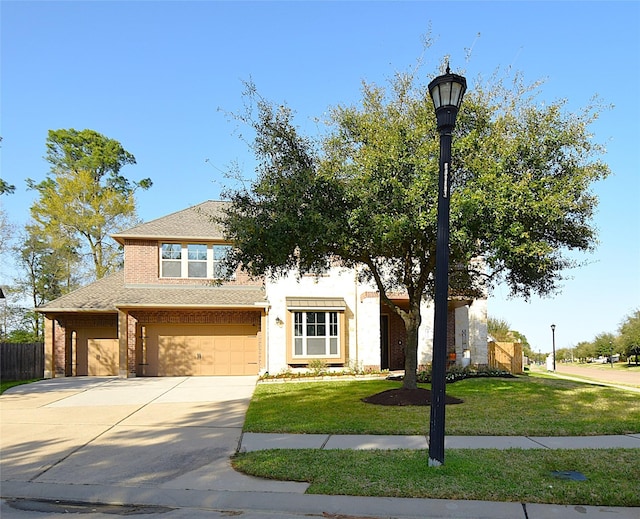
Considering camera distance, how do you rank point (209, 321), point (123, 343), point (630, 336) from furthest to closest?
point (630, 336) → point (209, 321) → point (123, 343)

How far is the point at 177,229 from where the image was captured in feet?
77.8

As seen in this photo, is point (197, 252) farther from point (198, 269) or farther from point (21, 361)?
point (21, 361)

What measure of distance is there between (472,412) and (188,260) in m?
15.1

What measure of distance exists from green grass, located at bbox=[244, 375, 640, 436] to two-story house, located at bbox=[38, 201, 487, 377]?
5.03m

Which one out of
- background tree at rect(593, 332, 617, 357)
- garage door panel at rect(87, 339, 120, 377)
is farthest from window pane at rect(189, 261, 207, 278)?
background tree at rect(593, 332, 617, 357)

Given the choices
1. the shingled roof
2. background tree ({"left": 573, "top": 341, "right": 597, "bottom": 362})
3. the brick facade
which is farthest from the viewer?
background tree ({"left": 573, "top": 341, "right": 597, "bottom": 362})

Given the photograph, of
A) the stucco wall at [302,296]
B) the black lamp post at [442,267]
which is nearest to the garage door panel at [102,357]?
the stucco wall at [302,296]

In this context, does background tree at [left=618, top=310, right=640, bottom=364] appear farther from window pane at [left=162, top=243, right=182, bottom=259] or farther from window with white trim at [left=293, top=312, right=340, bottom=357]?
window pane at [left=162, top=243, right=182, bottom=259]

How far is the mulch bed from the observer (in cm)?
1271

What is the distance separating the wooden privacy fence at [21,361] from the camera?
22.7 meters

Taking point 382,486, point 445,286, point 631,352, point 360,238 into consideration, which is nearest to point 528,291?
point 360,238

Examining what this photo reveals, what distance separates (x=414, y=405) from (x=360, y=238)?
387 centimetres

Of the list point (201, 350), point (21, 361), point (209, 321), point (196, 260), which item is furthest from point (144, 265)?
point (21, 361)

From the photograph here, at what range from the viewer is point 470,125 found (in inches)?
472
